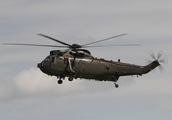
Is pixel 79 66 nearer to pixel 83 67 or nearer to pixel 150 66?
pixel 83 67

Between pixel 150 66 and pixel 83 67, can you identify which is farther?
pixel 150 66

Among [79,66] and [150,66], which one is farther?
[150,66]

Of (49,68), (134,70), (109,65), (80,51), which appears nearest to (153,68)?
(134,70)

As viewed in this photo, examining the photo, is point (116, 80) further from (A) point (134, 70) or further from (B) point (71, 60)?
(B) point (71, 60)

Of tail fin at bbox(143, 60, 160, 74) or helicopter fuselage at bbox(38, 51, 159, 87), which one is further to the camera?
tail fin at bbox(143, 60, 160, 74)

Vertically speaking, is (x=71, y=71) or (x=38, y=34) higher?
(x=38, y=34)

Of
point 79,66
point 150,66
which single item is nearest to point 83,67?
point 79,66

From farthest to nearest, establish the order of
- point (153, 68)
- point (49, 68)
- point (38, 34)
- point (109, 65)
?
point (153, 68) < point (109, 65) < point (49, 68) < point (38, 34)

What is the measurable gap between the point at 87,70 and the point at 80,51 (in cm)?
398

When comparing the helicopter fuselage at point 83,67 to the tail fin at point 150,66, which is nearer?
the helicopter fuselage at point 83,67

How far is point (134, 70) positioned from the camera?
88.9 m

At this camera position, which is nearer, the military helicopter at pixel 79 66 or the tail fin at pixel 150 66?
the military helicopter at pixel 79 66

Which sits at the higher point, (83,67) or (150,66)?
(83,67)

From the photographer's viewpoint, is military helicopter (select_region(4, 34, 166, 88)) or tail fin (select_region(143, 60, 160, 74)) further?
tail fin (select_region(143, 60, 160, 74))
